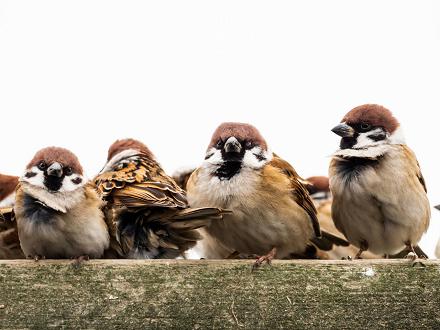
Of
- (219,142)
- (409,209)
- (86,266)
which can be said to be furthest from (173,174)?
(86,266)

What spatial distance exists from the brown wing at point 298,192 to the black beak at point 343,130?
0.28 m

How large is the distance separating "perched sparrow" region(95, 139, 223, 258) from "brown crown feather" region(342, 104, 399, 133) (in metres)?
0.89

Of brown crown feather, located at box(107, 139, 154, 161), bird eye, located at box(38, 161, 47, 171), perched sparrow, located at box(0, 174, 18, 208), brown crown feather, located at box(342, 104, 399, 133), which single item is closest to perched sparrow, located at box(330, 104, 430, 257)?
brown crown feather, located at box(342, 104, 399, 133)

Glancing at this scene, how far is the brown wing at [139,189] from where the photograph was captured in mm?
2891

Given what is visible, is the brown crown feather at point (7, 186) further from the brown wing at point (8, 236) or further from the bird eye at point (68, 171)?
the bird eye at point (68, 171)

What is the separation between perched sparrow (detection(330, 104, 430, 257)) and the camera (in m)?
3.35

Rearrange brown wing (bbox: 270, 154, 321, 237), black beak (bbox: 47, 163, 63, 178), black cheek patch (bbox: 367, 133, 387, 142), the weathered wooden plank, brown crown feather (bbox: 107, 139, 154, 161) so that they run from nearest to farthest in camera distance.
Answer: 1. the weathered wooden plank
2. black beak (bbox: 47, 163, 63, 178)
3. brown wing (bbox: 270, 154, 321, 237)
4. black cheek patch (bbox: 367, 133, 387, 142)
5. brown crown feather (bbox: 107, 139, 154, 161)

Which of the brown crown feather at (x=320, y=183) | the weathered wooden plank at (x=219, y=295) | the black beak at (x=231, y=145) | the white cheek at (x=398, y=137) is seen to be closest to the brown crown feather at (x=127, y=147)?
the black beak at (x=231, y=145)

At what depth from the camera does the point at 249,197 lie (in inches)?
123

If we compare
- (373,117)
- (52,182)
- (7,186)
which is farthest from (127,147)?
(373,117)

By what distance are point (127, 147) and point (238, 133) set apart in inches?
39.8

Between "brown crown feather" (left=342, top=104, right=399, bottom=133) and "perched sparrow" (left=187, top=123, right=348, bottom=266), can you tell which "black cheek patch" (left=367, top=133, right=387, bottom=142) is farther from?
"perched sparrow" (left=187, top=123, right=348, bottom=266)

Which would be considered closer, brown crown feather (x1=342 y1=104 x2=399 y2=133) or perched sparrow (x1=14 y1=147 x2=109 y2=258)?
perched sparrow (x1=14 y1=147 x2=109 y2=258)

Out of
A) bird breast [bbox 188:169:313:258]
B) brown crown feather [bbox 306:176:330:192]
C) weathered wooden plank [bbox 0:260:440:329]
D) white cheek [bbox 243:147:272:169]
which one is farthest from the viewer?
brown crown feather [bbox 306:176:330:192]
